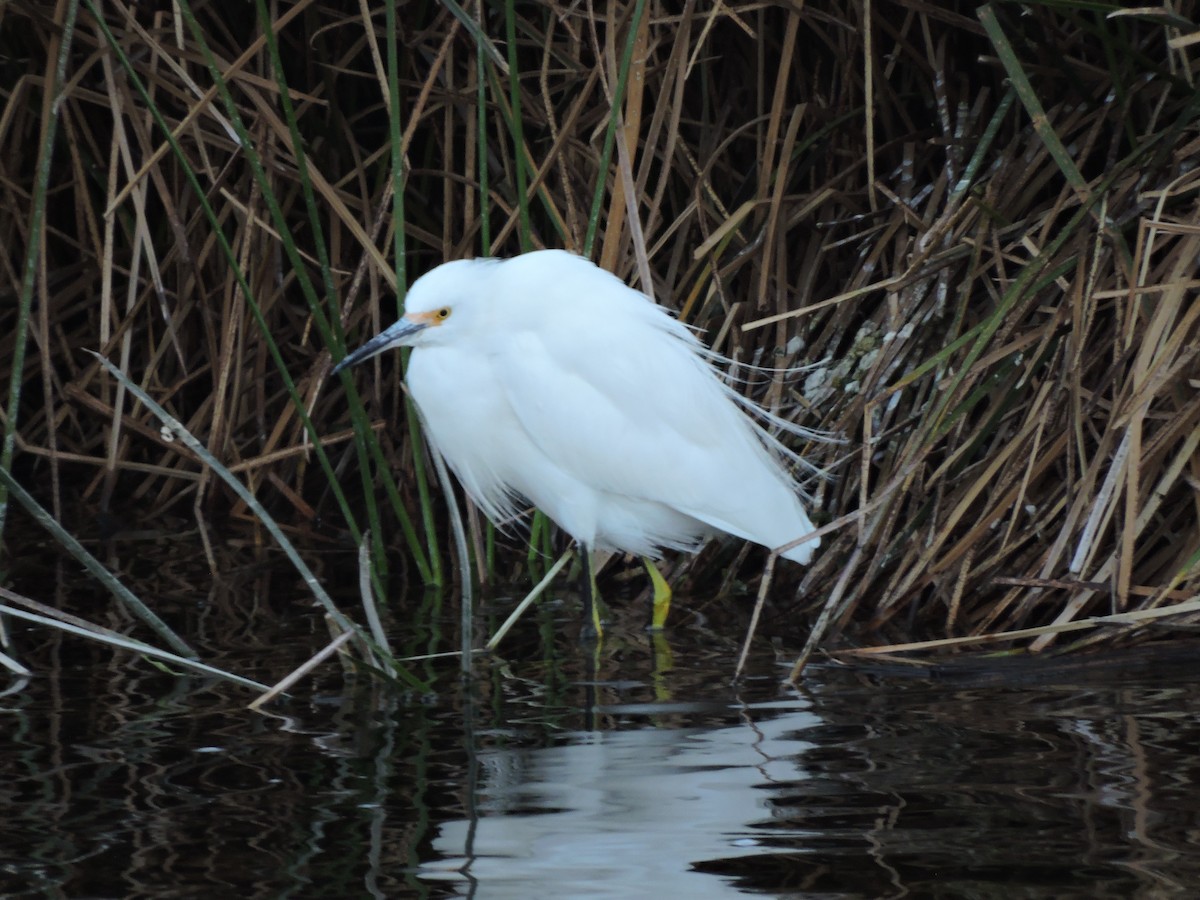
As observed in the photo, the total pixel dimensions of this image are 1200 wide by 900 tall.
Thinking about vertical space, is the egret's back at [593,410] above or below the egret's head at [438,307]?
below

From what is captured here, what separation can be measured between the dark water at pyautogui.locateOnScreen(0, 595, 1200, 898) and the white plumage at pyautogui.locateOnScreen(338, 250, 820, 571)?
517mm

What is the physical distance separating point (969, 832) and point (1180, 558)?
112 centimetres

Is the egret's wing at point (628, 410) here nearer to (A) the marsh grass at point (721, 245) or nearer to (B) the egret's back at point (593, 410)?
(B) the egret's back at point (593, 410)

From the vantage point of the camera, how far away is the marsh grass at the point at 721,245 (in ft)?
8.87

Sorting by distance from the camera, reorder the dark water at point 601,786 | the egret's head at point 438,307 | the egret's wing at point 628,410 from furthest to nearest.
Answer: the egret's wing at point 628,410, the egret's head at point 438,307, the dark water at point 601,786

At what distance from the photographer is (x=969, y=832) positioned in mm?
1719

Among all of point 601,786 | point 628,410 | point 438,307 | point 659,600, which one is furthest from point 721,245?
point 601,786

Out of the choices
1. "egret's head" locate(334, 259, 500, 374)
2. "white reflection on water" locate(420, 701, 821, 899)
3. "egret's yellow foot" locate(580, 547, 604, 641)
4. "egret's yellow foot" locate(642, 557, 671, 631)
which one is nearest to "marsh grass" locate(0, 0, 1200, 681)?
"egret's head" locate(334, 259, 500, 374)

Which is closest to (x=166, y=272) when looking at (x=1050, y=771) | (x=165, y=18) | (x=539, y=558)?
(x=165, y=18)

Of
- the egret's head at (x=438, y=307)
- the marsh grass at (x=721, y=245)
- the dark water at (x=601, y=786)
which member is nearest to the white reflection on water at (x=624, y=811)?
the dark water at (x=601, y=786)

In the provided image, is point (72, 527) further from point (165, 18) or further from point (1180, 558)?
point (1180, 558)

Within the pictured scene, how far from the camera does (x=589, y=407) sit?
3.05m

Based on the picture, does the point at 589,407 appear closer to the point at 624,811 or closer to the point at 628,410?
the point at 628,410

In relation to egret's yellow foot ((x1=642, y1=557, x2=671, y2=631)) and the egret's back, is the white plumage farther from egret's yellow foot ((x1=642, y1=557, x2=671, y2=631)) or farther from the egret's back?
egret's yellow foot ((x1=642, y1=557, x2=671, y2=631))
